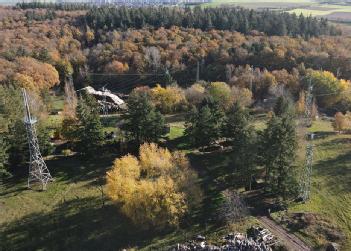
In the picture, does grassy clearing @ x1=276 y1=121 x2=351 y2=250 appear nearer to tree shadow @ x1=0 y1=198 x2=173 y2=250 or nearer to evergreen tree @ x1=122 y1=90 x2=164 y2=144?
tree shadow @ x1=0 y1=198 x2=173 y2=250

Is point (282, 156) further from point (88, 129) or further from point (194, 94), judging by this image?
point (194, 94)

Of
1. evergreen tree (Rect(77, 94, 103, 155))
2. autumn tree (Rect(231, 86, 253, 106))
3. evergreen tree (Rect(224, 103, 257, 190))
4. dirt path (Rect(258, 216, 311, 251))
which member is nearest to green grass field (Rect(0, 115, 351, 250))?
dirt path (Rect(258, 216, 311, 251))

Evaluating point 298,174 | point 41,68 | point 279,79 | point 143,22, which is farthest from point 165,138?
point 143,22

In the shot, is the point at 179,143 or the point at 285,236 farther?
the point at 179,143

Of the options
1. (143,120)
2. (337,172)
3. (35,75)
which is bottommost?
(337,172)

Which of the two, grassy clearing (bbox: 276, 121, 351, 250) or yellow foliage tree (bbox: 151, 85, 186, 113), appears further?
yellow foliage tree (bbox: 151, 85, 186, 113)

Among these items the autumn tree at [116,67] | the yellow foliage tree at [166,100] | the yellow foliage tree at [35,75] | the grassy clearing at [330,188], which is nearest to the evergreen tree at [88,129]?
the yellow foliage tree at [166,100]

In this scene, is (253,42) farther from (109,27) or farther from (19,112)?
(19,112)

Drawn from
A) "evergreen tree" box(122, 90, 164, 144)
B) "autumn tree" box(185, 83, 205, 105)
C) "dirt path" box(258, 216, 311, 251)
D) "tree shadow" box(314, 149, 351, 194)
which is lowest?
"dirt path" box(258, 216, 311, 251)

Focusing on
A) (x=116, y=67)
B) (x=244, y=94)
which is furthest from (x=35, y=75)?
(x=244, y=94)
